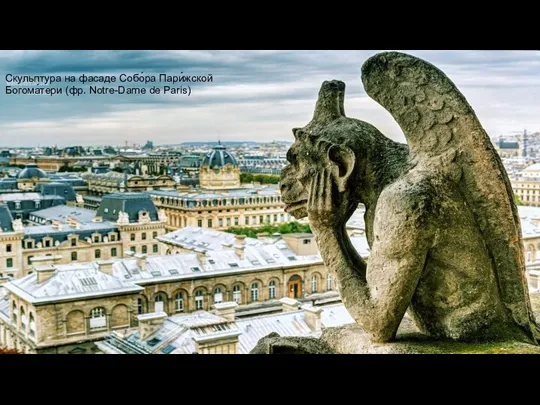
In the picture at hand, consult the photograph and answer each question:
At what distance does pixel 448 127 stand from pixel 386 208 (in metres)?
0.34

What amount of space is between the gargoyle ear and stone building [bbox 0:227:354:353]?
11.9 m

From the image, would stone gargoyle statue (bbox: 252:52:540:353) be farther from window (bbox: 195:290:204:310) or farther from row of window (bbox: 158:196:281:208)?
row of window (bbox: 158:196:281:208)

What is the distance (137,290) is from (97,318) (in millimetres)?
1192

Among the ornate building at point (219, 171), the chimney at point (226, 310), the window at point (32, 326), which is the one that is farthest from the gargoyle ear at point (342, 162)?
the ornate building at point (219, 171)

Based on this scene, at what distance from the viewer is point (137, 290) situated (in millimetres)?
16297

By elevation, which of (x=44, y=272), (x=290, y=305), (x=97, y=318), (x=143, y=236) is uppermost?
(x=44, y=272)

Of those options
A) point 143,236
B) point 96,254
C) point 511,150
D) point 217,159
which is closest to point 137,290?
point 96,254

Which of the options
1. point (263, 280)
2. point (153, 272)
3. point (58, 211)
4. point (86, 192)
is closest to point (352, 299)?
point (153, 272)

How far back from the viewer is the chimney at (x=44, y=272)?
50.1 feet

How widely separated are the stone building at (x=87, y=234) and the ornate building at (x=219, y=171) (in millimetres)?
7681

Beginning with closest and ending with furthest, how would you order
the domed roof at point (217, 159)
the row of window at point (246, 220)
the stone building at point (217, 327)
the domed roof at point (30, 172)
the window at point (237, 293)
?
the stone building at point (217, 327), the window at point (237, 293), the domed roof at point (30, 172), the row of window at point (246, 220), the domed roof at point (217, 159)

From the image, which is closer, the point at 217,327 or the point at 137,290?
the point at 217,327

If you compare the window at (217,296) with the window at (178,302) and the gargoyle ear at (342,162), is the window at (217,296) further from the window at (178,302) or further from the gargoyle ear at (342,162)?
the gargoyle ear at (342,162)

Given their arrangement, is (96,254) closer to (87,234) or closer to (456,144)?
(87,234)
